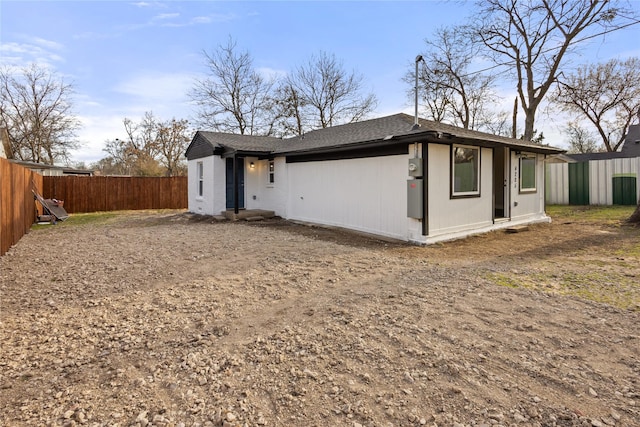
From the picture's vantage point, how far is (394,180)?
8.45 meters

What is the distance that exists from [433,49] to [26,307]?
25.3 metres

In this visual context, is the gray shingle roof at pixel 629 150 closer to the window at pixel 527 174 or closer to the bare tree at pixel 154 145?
the window at pixel 527 174

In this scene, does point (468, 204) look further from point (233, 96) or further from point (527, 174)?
point (233, 96)

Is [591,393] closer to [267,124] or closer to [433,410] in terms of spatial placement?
[433,410]

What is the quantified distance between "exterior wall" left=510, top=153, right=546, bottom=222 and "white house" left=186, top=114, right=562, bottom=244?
0.10 feet

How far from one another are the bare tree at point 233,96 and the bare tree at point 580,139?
2744 cm

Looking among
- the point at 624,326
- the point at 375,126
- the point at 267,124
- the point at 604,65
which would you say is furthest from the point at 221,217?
the point at 604,65

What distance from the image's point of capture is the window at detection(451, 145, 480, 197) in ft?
27.9

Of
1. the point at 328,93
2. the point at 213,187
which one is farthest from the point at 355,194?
the point at 328,93

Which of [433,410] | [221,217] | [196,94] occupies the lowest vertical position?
[433,410]

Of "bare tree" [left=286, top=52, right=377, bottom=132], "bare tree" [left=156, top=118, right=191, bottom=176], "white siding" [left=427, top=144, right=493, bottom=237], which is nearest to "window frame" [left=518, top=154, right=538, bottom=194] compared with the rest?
"white siding" [left=427, top=144, right=493, bottom=237]

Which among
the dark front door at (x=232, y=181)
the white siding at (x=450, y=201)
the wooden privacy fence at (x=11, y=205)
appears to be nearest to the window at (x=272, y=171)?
the dark front door at (x=232, y=181)

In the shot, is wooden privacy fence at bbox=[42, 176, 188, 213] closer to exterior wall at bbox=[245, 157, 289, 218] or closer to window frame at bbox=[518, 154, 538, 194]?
exterior wall at bbox=[245, 157, 289, 218]

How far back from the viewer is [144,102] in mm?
28781
